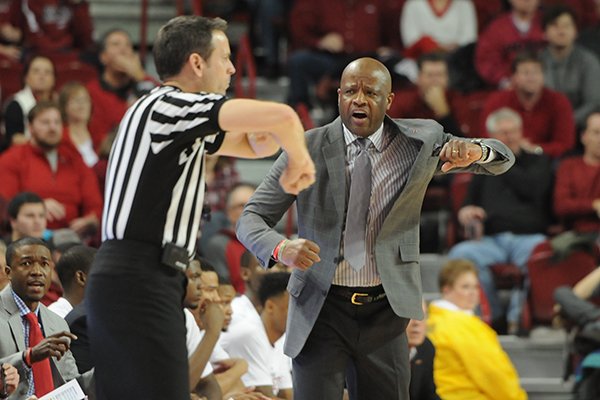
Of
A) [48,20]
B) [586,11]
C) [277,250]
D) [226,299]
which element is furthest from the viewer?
[586,11]

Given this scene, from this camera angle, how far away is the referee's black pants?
421 centimetres

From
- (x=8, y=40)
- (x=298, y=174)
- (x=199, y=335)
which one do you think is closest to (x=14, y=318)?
(x=199, y=335)

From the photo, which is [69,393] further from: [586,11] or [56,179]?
[586,11]

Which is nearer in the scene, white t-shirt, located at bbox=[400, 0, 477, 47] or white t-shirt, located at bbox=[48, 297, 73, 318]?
white t-shirt, located at bbox=[48, 297, 73, 318]

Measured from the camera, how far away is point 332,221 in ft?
17.2

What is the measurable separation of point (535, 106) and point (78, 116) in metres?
4.03

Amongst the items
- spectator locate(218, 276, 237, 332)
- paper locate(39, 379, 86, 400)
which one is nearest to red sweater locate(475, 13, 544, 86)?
spectator locate(218, 276, 237, 332)

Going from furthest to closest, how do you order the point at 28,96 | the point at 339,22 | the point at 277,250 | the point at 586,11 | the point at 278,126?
the point at 586,11
the point at 339,22
the point at 28,96
the point at 277,250
the point at 278,126

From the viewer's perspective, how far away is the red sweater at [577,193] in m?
10.1

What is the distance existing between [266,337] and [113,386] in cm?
328

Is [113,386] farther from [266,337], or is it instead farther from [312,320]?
[266,337]

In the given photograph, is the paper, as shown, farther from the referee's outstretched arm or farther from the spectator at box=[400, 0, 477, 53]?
the spectator at box=[400, 0, 477, 53]

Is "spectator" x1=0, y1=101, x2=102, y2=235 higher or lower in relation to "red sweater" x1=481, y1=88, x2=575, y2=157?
lower

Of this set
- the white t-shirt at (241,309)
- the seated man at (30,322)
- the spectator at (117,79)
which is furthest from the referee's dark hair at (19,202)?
the spectator at (117,79)
